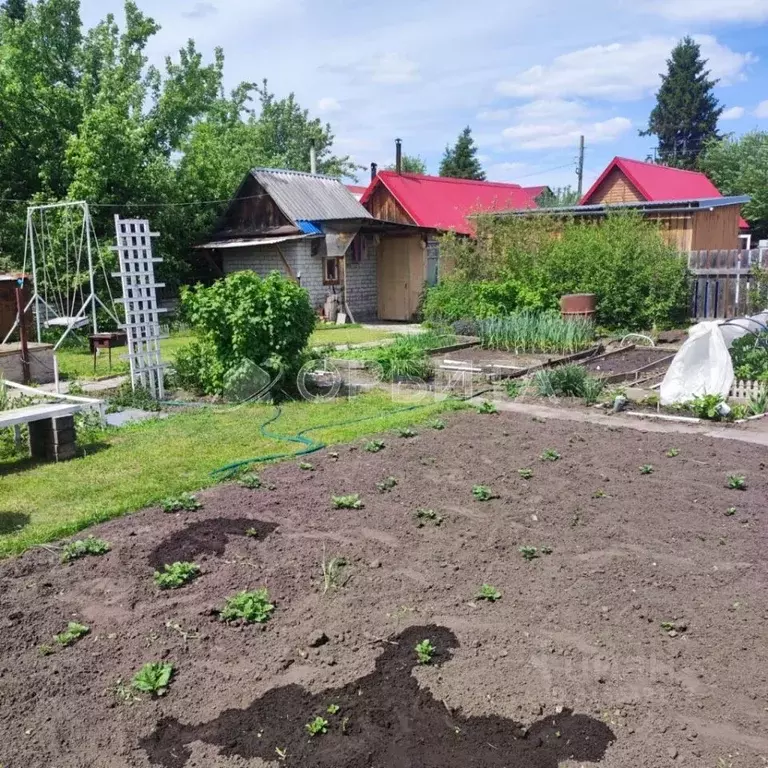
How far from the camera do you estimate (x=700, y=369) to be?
8.73 meters

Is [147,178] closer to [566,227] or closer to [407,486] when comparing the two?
[566,227]

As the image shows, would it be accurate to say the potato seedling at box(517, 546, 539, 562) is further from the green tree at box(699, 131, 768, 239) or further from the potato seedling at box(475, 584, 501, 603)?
the green tree at box(699, 131, 768, 239)

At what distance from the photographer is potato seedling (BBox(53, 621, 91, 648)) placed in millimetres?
3672

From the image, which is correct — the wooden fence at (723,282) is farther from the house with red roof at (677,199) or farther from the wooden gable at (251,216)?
the wooden gable at (251,216)

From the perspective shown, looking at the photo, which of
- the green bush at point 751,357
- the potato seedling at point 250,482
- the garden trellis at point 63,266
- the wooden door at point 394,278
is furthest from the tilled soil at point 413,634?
the wooden door at point 394,278

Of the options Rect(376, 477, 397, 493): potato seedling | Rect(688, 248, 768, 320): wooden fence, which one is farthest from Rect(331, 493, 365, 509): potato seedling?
Rect(688, 248, 768, 320): wooden fence

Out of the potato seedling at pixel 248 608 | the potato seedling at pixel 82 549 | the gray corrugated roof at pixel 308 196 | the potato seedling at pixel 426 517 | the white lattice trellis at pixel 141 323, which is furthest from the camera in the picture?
the gray corrugated roof at pixel 308 196

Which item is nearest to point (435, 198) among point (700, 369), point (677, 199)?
point (677, 199)

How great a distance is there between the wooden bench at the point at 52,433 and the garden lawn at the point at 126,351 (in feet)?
10.5

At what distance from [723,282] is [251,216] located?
12.2 meters

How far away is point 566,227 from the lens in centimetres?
1695

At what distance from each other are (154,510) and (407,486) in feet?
6.25

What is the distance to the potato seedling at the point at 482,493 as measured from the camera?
5633mm

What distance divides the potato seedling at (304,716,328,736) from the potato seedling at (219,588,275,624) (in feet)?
2.93
